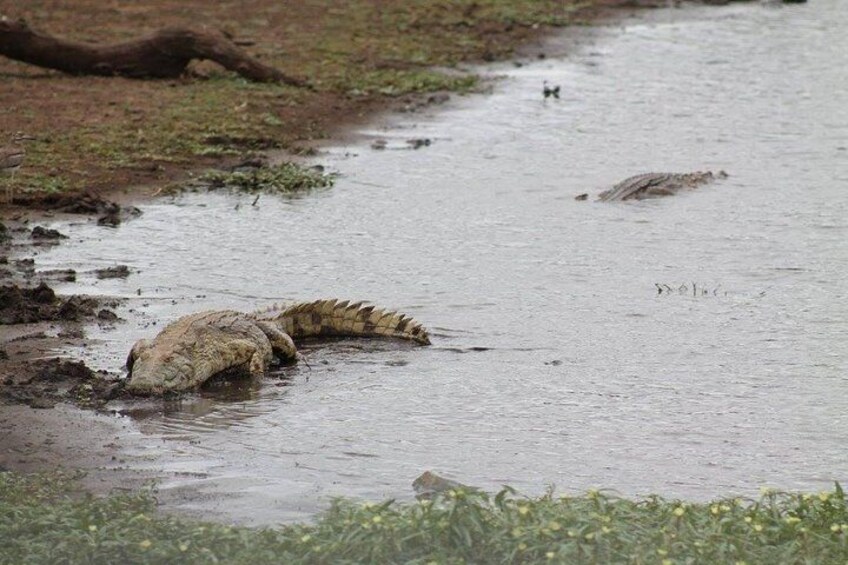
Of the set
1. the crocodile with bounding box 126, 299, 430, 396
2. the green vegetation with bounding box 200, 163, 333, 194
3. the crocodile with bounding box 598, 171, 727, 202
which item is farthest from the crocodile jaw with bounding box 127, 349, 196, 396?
the crocodile with bounding box 598, 171, 727, 202

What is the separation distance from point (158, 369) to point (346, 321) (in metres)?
1.55

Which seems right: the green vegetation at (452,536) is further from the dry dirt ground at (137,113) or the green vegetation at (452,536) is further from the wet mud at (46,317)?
the wet mud at (46,317)

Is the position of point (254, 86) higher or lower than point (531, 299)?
higher

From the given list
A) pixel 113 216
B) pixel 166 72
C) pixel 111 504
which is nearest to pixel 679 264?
pixel 113 216

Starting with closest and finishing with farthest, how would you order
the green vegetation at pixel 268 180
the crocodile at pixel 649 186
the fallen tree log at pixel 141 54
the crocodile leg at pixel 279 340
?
the crocodile leg at pixel 279 340, the green vegetation at pixel 268 180, the crocodile at pixel 649 186, the fallen tree log at pixel 141 54

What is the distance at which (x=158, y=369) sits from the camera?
801cm

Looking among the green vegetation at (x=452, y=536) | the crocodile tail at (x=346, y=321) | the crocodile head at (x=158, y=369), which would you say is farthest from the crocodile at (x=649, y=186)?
the green vegetation at (x=452, y=536)

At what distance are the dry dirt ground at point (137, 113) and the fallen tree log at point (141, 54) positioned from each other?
175 millimetres

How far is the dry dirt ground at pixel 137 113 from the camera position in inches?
308

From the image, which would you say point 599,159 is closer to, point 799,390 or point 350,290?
point 350,290

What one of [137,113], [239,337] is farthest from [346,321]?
[137,113]

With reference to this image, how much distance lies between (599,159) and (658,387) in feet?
23.6

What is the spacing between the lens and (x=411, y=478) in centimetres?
700

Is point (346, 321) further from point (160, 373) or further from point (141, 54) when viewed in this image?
point (141, 54)
